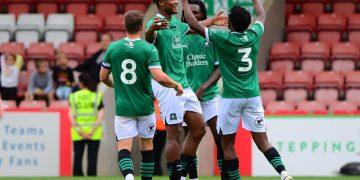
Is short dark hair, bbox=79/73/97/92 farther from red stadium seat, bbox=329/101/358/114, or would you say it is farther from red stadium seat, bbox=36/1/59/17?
red stadium seat, bbox=36/1/59/17

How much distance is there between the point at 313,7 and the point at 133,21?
12.1 m

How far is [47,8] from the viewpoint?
2542 cm

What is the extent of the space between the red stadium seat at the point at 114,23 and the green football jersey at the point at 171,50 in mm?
10996

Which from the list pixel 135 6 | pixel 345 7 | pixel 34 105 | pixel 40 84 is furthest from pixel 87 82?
pixel 345 7

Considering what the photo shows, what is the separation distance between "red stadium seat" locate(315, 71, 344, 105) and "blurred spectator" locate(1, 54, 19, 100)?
18.1ft

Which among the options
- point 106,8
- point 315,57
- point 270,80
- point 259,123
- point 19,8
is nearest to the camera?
point 259,123

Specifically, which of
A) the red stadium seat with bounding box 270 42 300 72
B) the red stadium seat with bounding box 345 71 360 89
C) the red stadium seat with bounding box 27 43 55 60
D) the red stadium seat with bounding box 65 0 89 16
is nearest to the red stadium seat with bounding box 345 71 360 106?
the red stadium seat with bounding box 345 71 360 89

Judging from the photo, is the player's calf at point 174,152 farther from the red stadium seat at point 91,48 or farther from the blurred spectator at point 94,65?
the red stadium seat at point 91,48

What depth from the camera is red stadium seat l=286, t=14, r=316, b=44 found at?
77.1 feet

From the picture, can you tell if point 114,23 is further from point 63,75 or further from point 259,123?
point 259,123

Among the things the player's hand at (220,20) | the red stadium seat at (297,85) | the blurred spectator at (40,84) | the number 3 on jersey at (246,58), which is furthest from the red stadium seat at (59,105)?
the number 3 on jersey at (246,58)

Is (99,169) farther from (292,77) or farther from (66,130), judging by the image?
(292,77)

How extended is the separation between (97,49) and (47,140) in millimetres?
3673

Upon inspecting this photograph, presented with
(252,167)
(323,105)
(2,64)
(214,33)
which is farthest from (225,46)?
(2,64)
